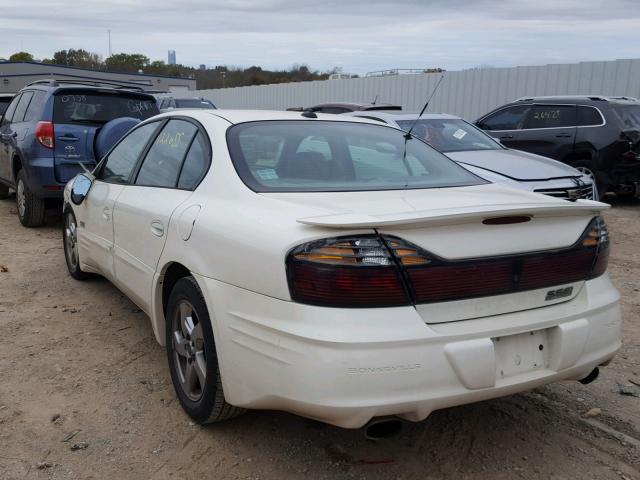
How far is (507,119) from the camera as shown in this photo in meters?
10.7

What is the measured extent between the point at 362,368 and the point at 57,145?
20.9 feet

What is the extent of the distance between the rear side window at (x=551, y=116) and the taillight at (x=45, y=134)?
24.0 ft

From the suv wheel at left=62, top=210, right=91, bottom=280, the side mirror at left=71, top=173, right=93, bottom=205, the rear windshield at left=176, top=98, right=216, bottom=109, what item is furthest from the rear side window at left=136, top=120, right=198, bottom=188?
the rear windshield at left=176, top=98, right=216, bottom=109

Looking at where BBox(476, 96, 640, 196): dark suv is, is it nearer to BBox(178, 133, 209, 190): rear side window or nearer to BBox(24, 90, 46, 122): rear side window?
BBox(24, 90, 46, 122): rear side window

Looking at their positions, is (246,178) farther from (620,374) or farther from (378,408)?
(620,374)

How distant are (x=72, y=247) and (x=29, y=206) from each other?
2.79 meters

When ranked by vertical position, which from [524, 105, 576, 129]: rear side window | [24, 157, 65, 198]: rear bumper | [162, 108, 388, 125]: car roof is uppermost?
[162, 108, 388, 125]: car roof

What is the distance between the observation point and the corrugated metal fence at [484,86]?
42.8 ft

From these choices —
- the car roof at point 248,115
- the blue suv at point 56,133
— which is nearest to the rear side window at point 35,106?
the blue suv at point 56,133

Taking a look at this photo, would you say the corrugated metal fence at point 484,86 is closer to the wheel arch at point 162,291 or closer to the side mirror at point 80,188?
the side mirror at point 80,188

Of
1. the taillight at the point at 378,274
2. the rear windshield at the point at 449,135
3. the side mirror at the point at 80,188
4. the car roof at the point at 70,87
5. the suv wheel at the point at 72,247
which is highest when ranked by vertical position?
the car roof at the point at 70,87

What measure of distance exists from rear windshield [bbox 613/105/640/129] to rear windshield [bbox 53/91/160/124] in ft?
22.8

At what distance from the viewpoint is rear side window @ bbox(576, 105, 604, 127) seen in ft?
31.8

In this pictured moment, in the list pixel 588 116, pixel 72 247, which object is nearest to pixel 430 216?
pixel 72 247
